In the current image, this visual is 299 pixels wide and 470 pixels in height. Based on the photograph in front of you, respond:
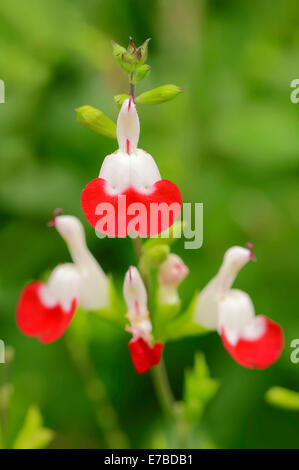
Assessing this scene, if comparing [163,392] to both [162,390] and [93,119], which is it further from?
[93,119]

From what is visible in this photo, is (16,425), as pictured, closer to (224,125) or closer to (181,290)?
(181,290)

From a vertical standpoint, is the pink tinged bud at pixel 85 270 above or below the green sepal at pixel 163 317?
above

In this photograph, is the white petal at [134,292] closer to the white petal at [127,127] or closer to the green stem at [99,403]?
the white petal at [127,127]

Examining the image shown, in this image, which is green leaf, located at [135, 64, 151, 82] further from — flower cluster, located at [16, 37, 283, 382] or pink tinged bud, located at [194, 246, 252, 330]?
pink tinged bud, located at [194, 246, 252, 330]

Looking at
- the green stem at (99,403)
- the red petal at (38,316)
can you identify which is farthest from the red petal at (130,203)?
the green stem at (99,403)

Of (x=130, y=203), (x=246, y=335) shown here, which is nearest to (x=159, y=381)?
(x=246, y=335)

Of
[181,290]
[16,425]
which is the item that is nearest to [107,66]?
[181,290]
